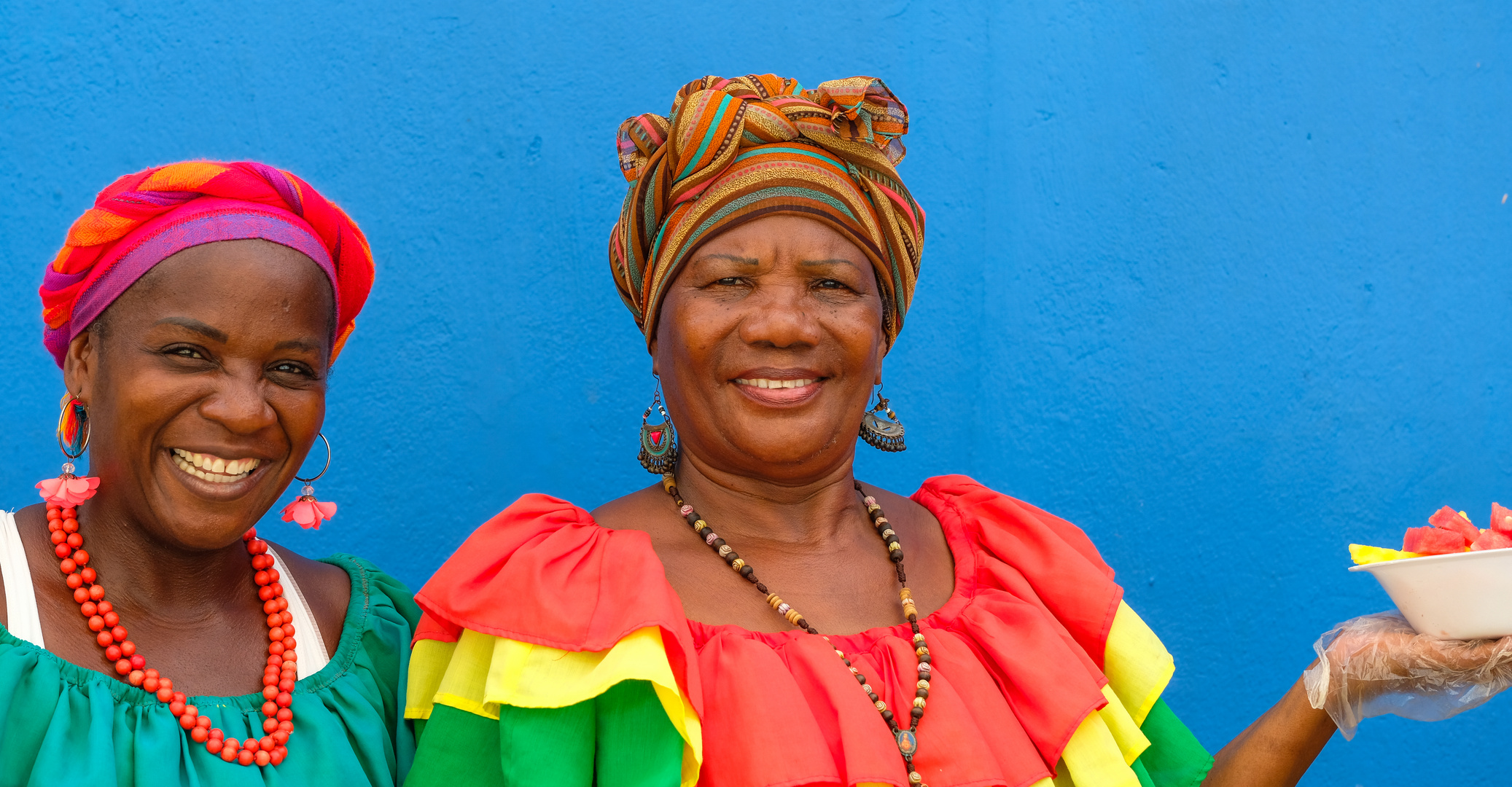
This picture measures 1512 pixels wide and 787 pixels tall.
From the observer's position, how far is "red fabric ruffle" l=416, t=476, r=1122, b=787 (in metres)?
1.96

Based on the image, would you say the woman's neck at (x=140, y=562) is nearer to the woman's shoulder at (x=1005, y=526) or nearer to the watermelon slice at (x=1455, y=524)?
the woman's shoulder at (x=1005, y=526)

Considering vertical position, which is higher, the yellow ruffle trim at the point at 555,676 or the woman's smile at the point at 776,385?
the woman's smile at the point at 776,385

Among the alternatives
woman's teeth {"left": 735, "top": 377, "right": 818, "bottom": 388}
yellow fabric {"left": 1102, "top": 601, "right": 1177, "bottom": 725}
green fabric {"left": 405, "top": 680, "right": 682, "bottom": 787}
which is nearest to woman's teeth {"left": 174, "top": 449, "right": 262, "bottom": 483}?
green fabric {"left": 405, "top": 680, "right": 682, "bottom": 787}

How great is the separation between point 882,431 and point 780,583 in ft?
1.45

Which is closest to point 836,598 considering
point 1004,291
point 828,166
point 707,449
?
point 707,449

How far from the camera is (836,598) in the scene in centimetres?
230

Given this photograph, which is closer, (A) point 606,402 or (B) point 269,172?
(B) point 269,172

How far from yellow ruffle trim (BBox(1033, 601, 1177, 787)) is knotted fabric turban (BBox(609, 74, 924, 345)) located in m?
0.81

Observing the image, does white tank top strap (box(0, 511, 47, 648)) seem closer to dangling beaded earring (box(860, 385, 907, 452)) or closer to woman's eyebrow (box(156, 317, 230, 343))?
woman's eyebrow (box(156, 317, 230, 343))

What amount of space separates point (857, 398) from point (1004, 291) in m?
1.26

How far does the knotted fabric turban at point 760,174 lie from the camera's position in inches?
90.3

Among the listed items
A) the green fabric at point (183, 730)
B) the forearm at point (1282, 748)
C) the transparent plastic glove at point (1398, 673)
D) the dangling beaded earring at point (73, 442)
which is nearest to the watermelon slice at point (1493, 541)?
the transparent plastic glove at point (1398, 673)

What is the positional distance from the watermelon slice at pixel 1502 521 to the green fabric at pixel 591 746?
1.53m

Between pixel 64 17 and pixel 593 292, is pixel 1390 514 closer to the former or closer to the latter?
pixel 593 292
